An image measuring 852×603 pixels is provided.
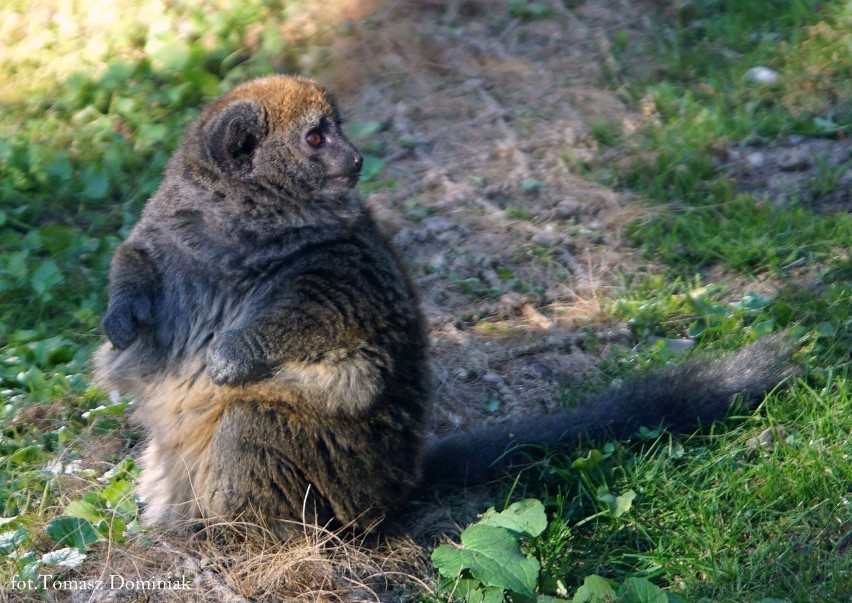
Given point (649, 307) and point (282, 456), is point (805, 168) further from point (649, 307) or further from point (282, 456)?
point (282, 456)

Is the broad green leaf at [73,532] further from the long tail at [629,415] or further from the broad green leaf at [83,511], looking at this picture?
the long tail at [629,415]

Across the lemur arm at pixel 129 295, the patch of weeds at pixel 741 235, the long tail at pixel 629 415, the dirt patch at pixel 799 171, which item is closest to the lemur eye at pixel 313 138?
the lemur arm at pixel 129 295

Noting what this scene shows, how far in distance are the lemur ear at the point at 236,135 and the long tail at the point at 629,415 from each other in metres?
1.50

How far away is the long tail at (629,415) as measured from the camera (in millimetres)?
4359

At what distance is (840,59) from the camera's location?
22.7 feet

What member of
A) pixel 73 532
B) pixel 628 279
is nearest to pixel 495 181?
pixel 628 279

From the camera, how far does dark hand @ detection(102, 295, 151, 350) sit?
13.0 ft

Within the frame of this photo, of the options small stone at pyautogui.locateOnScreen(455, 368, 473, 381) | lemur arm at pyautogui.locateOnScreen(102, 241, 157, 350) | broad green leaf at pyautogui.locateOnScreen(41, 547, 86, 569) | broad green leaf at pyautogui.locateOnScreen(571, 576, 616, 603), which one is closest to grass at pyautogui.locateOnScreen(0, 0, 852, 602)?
broad green leaf at pyautogui.locateOnScreen(41, 547, 86, 569)

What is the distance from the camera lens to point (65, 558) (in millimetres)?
3830

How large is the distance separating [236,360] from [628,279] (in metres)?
2.63

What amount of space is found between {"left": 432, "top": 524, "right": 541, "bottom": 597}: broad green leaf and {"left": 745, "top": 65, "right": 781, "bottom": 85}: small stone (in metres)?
4.51

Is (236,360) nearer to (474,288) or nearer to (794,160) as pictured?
(474,288)

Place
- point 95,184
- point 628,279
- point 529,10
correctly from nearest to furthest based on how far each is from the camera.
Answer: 1. point 628,279
2. point 95,184
3. point 529,10

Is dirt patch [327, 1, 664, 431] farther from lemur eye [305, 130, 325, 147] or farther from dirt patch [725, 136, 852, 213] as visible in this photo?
lemur eye [305, 130, 325, 147]
